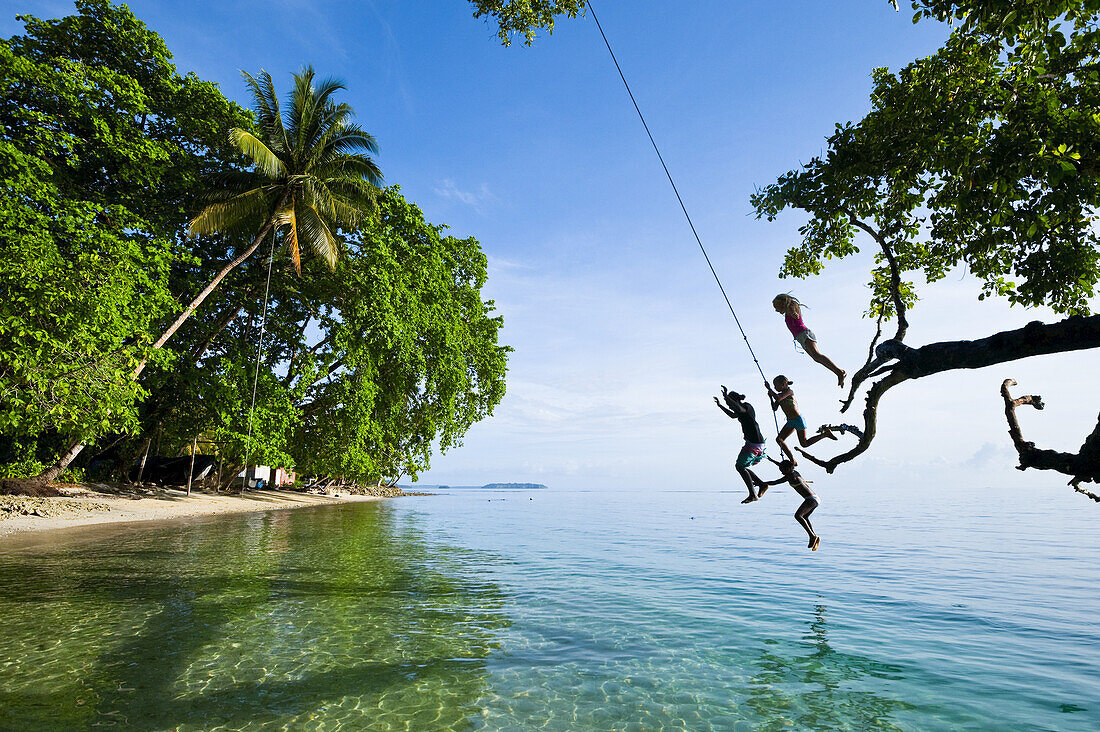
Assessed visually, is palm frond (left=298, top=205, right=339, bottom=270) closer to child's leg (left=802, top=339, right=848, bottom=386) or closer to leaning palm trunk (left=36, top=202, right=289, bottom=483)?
leaning palm trunk (left=36, top=202, right=289, bottom=483)

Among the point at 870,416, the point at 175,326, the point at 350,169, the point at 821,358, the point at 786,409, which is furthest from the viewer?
the point at 350,169

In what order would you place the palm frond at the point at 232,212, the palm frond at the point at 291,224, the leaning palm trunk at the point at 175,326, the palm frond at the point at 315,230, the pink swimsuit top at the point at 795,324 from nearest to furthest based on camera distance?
the pink swimsuit top at the point at 795,324, the leaning palm trunk at the point at 175,326, the palm frond at the point at 232,212, the palm frond at the point at 291,224, the palm frond at the point at 315,230

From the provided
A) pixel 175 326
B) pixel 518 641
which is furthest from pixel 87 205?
pixel 518 641

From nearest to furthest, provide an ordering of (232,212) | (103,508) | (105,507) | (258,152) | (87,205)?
(87,205) → (258,152) → (103,508) → (105,507) → (232,212)

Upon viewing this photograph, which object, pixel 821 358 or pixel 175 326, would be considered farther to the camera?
pixel 175 326

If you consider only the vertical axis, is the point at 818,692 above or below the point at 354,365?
below

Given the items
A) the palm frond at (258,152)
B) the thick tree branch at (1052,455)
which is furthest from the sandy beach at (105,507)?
the thick tree branch at (1052,455)

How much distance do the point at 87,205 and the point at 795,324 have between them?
19.2 meters

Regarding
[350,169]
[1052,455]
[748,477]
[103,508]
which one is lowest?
[103,508]

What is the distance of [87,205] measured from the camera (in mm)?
15852

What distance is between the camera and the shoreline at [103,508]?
15.7m

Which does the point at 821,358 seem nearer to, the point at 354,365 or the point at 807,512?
the point at 807,512

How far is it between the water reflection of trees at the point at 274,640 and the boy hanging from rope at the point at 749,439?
4.41m

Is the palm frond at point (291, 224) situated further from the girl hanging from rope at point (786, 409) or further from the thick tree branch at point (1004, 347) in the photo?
the thick tree branch at point (1004, 347)
